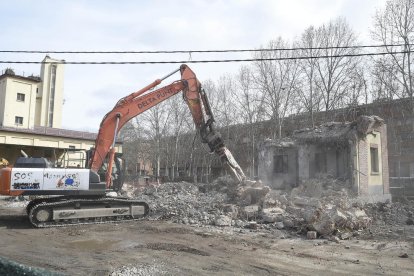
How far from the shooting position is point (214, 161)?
53.0 m

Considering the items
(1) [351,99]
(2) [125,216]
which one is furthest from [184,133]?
(2) [125,216]

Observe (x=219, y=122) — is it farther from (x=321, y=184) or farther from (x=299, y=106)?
(x=321, y=184)

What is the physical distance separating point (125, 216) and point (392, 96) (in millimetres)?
31595

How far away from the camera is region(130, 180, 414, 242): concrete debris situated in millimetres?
11336

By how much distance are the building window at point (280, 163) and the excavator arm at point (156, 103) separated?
7.96 metres

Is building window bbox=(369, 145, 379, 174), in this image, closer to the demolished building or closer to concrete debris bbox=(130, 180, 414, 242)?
the demolished building

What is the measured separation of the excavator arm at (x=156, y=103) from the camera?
14.1 m

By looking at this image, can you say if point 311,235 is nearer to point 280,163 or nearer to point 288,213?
point 288,213

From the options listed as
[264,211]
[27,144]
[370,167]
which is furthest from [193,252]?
[27,144]

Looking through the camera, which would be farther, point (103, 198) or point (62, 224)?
point (103, 198)

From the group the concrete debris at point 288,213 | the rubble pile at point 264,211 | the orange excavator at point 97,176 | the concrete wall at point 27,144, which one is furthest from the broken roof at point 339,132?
the concrete wall at point 27,144

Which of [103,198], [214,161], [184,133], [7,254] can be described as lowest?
[7,254]

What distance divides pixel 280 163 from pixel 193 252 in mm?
15265

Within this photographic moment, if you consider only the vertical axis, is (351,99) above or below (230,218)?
above
